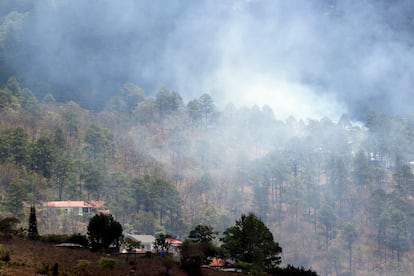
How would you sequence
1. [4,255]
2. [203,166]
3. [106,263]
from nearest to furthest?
[4,255] < [106,263] < [203,166]

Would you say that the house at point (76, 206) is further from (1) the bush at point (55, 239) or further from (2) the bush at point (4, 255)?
(2) the bush at point (4, 255)

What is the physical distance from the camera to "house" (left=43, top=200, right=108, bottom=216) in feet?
264

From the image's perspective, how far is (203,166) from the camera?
112m

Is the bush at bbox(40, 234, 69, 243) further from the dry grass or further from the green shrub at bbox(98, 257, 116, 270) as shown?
the green shrub at bbox(98, 257, 116, 270)

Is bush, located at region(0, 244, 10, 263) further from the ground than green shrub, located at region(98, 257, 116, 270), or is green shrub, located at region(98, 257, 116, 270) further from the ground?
bush, located at region(0, 244, 10, 263)

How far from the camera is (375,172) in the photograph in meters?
107

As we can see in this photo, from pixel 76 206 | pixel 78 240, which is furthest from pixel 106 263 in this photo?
pixel 76 206

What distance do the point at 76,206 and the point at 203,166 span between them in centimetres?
3447

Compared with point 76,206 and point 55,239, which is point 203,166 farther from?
point 55,239

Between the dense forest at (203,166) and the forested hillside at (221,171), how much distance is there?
23 centimetres

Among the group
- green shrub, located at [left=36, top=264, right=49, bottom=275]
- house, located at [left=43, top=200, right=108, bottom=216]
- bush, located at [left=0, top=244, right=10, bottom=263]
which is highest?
house, located at [left=43, top=200, right=108, bottom=216]

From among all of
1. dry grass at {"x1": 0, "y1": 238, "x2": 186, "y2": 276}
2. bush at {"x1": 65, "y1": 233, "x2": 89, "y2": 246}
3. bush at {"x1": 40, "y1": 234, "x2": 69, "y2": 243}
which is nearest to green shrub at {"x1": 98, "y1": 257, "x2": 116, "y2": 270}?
dry grass at {"x1": 0, "y1": 238, "x2": 186, "y2": 276}

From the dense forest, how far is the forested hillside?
0.76 ft

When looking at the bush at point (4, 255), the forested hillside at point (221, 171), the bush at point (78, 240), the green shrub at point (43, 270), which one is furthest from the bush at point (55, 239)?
the forested hillside at point (221, 171)
